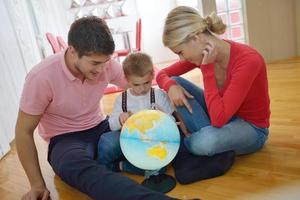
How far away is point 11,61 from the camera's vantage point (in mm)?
2652

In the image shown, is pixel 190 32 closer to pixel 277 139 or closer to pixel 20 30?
Result: pixel 277 139

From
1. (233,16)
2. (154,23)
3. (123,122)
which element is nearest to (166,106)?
(123,122)

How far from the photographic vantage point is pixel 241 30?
365 cm

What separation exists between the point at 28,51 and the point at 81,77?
1944 mm

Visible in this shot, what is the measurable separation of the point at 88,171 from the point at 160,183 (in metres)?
0.37

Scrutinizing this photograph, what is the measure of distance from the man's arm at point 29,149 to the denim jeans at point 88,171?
0.09 metres

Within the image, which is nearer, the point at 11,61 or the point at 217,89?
the point at 217,89

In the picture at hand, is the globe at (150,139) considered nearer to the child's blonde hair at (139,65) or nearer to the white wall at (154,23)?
the child's blonde hair at (139,65)

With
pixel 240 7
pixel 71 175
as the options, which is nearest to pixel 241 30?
pixel 240 7

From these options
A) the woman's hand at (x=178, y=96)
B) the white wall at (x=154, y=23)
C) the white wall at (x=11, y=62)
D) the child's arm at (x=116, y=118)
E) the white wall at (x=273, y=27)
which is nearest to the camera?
the woman's hand at (x=178, y=96)

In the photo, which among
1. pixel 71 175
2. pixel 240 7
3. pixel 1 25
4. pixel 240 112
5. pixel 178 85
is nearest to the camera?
pixel 71 175

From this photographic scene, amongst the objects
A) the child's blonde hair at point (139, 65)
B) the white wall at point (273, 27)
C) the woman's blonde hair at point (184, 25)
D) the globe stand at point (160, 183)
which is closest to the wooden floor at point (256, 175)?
the globe stand at point (160, 183)

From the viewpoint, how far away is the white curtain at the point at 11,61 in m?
2.38

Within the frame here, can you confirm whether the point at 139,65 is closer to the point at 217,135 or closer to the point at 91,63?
the point at 91,63
